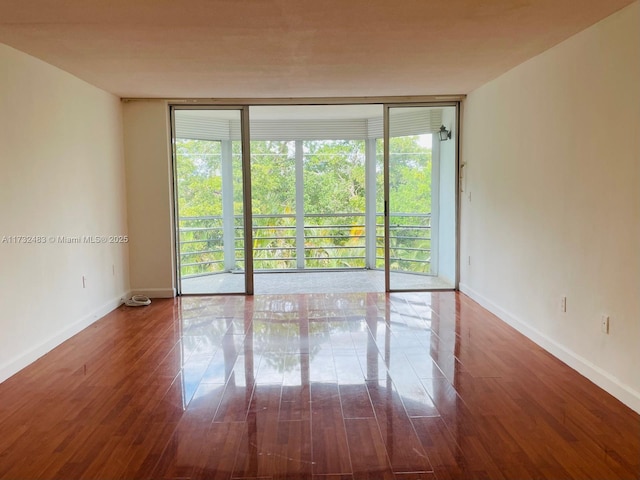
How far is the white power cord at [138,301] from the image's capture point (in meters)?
5.18

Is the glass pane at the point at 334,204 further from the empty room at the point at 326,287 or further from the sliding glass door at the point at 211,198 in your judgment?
the sliding glass door at the point at 211,198

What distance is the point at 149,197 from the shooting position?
5.46 m

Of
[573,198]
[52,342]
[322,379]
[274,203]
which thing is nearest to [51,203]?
[52,342]

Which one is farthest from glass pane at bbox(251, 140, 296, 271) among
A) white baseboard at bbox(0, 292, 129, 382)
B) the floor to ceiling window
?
white baseboard at bbox(0, 292, 129, 382)

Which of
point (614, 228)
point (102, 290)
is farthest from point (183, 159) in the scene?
point (614, 228)

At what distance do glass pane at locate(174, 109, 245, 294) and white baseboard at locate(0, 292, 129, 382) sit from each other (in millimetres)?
996

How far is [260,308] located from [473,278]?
2325 millimetres

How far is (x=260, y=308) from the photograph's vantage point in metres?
5.07

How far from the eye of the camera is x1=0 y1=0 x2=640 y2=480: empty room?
7.71ft

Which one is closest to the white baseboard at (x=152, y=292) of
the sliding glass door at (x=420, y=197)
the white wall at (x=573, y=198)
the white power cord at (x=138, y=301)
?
the white power cord at (x=138, y=301)

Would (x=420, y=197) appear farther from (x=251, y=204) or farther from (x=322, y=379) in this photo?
(x=322, y=379)

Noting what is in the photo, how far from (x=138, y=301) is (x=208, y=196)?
1427 millimetres

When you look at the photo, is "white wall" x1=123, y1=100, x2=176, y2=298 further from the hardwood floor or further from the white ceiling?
the hardwood floor

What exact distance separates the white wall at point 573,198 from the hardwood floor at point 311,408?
296mm
